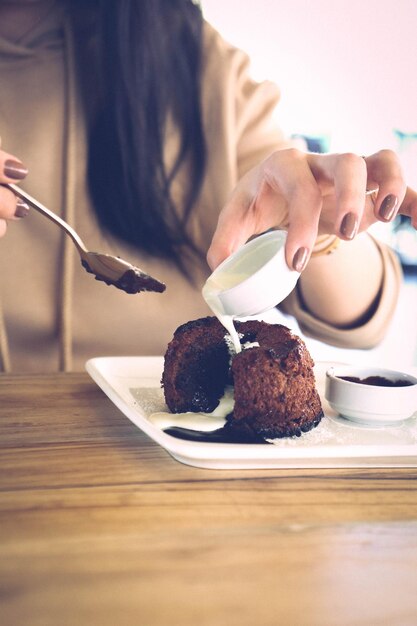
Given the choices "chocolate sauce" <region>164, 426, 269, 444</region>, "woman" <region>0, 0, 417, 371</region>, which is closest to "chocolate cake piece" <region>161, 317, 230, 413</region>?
"chocolate sauce" <region>164, 426, 269, 444</region>

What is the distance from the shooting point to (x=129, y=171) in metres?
1.83

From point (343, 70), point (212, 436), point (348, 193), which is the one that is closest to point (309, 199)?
point (348, 193)

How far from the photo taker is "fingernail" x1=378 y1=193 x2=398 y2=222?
1.07 meters

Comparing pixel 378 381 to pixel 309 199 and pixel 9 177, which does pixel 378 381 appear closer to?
pixel 309 199

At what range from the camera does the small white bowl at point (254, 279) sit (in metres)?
0.92

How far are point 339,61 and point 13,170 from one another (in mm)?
2438

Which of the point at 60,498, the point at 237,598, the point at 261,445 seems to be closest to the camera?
the point at 237,598

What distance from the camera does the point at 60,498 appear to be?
2.29 feet

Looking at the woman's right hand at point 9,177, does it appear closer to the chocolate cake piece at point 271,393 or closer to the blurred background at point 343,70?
the chocolate cake piece at point 271,393

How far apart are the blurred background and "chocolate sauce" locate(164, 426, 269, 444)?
2077mm

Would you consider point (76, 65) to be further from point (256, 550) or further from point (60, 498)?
point (256, 550)

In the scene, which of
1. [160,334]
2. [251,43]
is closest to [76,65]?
[160,334]

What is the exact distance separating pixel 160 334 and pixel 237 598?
55.0 inches

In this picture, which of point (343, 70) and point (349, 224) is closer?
point (349, 224)
